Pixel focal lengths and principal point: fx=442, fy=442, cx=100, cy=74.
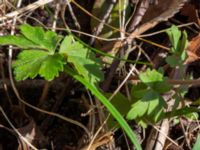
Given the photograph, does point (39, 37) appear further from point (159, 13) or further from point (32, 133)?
point (159, 13)

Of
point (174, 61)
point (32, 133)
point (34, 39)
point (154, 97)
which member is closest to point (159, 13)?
point (174, 61)

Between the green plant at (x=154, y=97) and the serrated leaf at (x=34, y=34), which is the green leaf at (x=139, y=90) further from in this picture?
the serrated leaf at (x=34, y=34)

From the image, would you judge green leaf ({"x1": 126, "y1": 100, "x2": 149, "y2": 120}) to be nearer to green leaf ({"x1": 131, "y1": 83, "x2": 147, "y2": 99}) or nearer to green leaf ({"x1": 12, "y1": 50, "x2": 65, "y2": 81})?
green leaf ({"x1": 131, "y1": 83, "x2": 147, "y2": 99})

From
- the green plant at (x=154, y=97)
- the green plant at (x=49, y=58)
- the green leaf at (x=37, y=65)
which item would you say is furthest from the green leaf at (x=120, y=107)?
the green leaf at (x=37, y=65)

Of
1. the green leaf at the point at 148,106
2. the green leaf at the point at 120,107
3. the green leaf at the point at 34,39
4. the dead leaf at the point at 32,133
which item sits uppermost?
the green leaf at the point at 34,39

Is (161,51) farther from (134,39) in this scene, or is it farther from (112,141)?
(112,141)

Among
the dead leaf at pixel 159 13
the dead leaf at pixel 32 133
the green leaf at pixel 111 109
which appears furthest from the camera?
the dead leaf at pixel 159 13

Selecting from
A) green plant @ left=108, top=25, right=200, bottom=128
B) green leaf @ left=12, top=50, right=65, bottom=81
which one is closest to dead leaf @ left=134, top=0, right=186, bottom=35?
green plant @ left=108, top=25, right=200, bottom=128

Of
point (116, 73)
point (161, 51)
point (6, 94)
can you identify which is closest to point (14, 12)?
point (6, 94)
